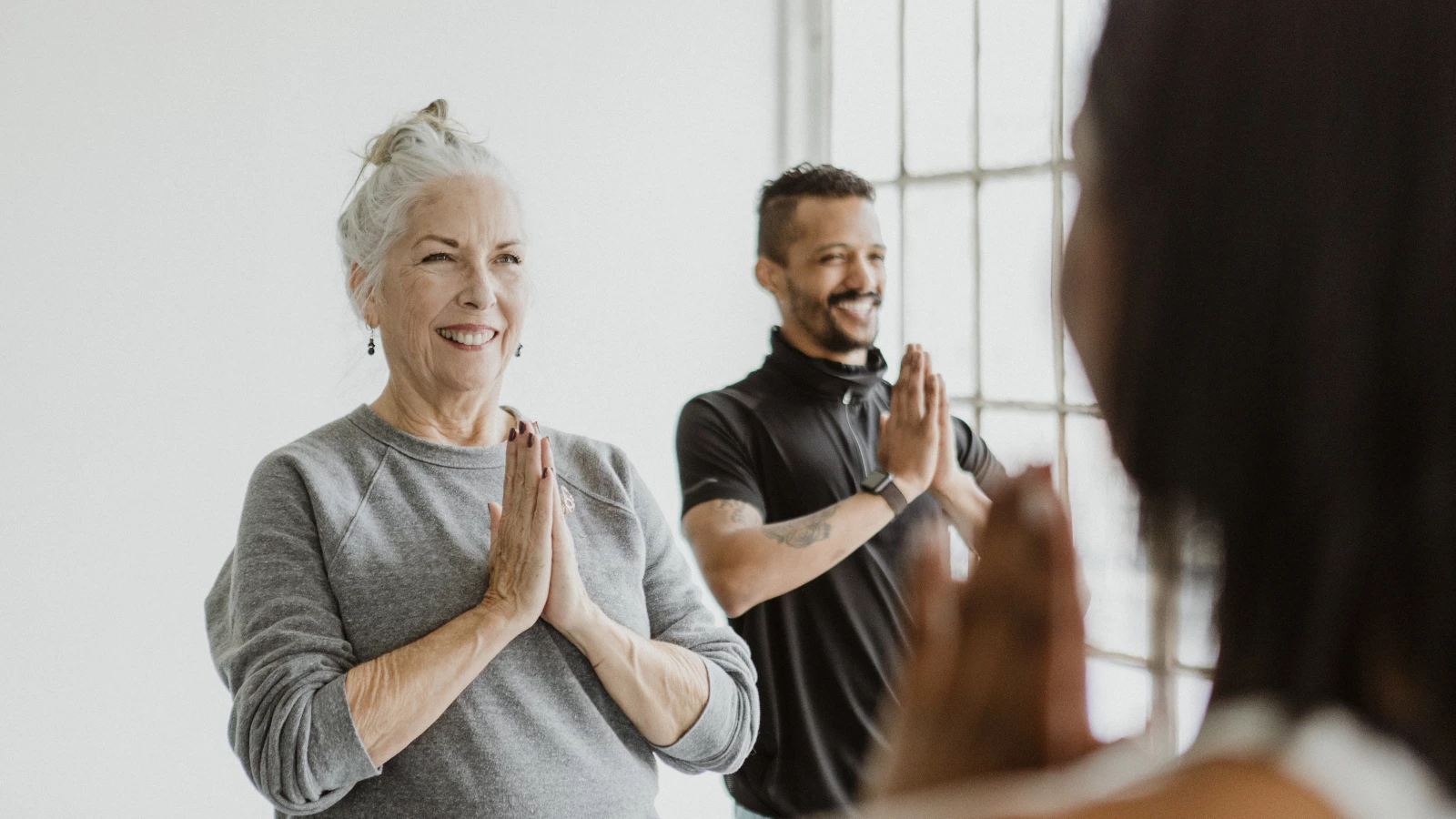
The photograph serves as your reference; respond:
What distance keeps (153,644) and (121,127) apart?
1124 millimetres

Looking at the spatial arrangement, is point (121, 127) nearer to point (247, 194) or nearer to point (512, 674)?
point (247, 194)

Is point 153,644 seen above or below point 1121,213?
below

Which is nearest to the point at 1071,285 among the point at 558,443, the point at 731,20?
the point at 558,443

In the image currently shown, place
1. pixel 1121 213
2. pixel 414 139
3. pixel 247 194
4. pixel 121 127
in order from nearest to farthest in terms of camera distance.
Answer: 1. pixel 1121 213
2. pixel 414 139
3. pixel 121 127
4. pixel 247 194

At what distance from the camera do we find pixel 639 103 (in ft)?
10.8

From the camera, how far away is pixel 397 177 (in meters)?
1.50

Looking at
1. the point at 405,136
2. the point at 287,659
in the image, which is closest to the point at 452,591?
the point at 287,659

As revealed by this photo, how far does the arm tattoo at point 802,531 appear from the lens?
1870 millimetres

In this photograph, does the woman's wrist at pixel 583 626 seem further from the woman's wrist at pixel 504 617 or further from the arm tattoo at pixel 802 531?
the arm tattoo at pixel 802 531

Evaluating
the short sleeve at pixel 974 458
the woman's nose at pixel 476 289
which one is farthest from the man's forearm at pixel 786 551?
the woman's nose at pixel 476 289

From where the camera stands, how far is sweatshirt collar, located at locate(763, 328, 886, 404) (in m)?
2.14

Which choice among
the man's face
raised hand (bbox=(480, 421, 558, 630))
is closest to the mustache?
the man's face

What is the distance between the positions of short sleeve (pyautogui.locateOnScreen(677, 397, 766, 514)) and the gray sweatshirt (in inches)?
18.3

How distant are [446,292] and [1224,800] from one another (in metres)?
1.35
